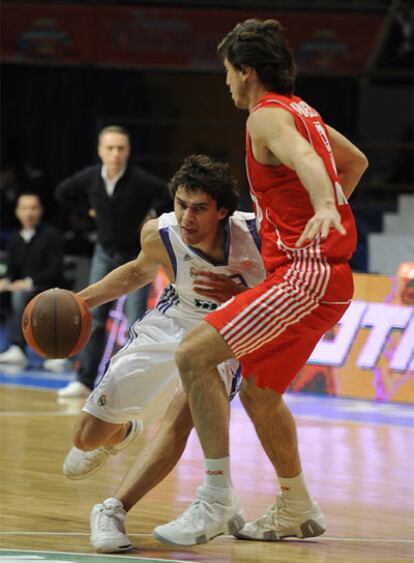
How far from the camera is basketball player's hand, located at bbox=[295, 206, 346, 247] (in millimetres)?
4574

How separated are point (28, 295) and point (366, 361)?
3345 mm

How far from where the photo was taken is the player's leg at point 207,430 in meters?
5.00

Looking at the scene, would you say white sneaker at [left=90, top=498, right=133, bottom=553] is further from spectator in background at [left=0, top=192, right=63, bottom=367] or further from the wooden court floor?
spectator in background at [left=0, top=192, right=63, bottom=367]

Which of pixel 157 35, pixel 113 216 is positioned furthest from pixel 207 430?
pixel 157 35

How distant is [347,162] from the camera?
543 cm

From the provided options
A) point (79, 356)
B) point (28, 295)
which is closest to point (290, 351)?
point (79, 356)

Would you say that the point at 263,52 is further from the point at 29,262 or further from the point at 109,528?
the point at 29,262

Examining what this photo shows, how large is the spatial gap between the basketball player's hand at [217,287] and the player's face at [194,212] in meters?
0.17

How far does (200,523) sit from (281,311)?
2.61ft

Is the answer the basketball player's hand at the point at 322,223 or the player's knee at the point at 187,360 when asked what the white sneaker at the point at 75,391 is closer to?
the player's knee at the point at 187,360

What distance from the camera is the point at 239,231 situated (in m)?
5.58

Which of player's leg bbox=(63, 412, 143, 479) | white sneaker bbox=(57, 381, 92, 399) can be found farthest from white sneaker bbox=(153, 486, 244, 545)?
white sneaker bbox=(57, 381, 92, 399)

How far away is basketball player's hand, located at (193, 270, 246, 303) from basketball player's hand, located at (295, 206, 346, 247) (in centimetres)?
90

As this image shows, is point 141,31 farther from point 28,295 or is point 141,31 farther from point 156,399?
point 156,399
